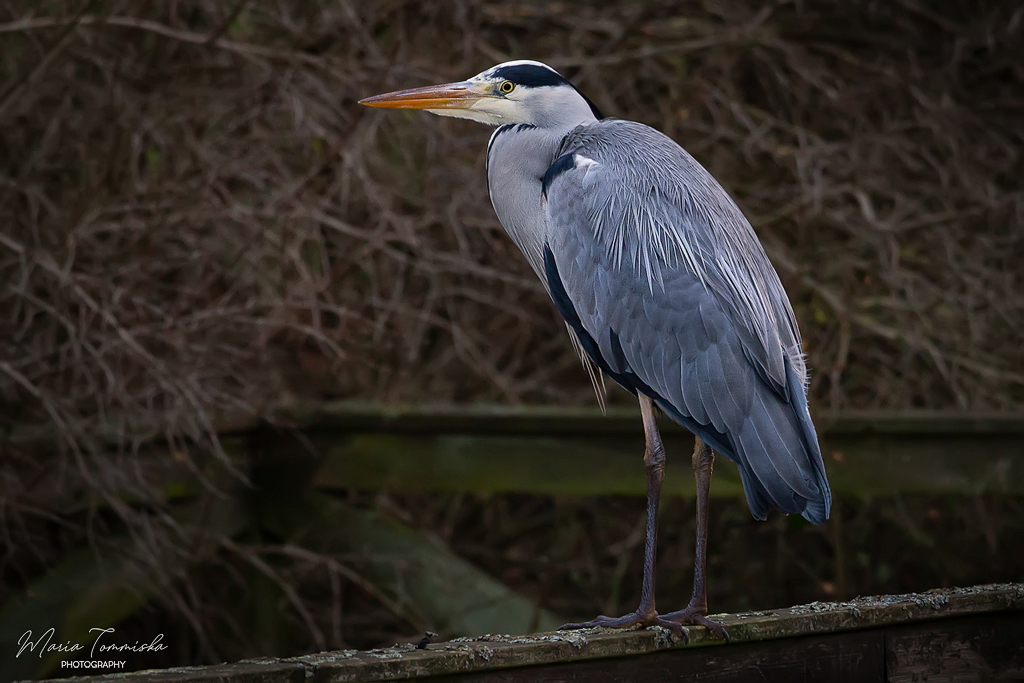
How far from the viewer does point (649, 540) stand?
2.52 m

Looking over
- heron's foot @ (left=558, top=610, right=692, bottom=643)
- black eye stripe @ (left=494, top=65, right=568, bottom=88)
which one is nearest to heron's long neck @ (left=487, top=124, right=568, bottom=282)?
black eye stripe @ (left=494, top=65, right=568, bottom=88)

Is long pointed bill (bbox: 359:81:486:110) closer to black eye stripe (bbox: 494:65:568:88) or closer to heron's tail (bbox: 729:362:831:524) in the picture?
black eye stripe (bbox: 494:65:568:88)

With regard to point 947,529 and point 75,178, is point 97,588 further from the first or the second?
point 947,529

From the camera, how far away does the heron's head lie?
2.78 metres

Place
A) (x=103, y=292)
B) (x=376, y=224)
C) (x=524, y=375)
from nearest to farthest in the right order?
(x=103, y=292) < (x=376, y=224) < (x=524, y=375)

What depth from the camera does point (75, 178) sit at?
3.80 m

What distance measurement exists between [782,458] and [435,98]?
1.15 meters

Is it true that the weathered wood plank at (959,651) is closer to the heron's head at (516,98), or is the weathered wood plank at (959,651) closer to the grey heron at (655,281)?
the grey heron at (655,281)

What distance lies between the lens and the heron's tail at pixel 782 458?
222 cm

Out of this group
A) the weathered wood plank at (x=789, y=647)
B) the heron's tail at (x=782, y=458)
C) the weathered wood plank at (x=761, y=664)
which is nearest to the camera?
the weathered wood plank at (x=789, y=647)

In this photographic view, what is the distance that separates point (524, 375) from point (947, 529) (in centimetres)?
218

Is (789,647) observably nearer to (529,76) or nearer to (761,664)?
(761,664)

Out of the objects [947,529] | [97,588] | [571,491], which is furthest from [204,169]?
[947,529]

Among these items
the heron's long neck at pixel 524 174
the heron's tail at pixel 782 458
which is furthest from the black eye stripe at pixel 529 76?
the heron's tail at pixel 782 458
